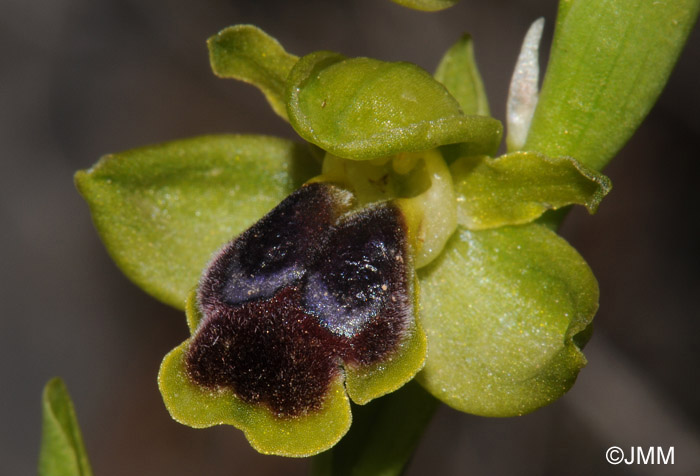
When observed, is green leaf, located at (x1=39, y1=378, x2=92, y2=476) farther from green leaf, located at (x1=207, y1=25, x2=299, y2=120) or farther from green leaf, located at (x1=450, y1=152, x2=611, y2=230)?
green leaf, located at (x1=450, y1=152, x2=611, y2=230)

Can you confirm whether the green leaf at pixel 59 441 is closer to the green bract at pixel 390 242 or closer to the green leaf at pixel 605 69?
the green bract at pixel 390 242

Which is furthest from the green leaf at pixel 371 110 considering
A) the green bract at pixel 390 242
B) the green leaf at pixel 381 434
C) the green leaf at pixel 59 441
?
the green leaf at pixel 59 441

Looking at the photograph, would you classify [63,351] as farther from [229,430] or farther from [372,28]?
[372,28]

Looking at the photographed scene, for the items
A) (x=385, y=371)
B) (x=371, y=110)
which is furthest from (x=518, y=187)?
(x=385, y=371)

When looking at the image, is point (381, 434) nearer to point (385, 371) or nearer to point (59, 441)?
point (385, 371)

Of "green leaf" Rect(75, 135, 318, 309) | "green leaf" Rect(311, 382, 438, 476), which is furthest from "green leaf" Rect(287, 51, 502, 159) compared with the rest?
"green leaf" Rect(311, 382, 438, 476)
